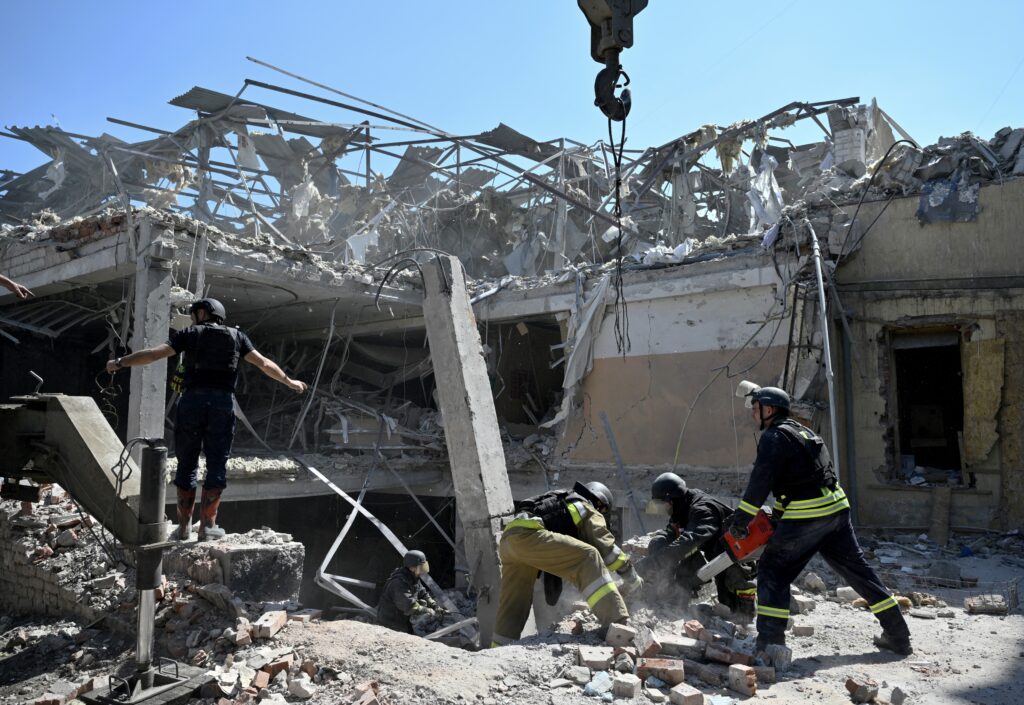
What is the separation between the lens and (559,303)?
34.5ft

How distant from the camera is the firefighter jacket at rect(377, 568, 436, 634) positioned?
21.4 feet

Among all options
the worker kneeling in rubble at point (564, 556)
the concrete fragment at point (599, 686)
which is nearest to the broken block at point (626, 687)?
the concrete fragment at point (599, 686)

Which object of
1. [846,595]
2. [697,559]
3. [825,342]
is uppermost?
[825,342]

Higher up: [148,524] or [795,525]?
[148,524]

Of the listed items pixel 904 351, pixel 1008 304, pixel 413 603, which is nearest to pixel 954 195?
pixel 1008 304

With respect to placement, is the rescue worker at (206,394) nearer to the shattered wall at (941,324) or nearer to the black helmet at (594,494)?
the black helmet at (594,494)

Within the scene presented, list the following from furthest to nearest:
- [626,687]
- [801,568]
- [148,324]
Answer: [148,324] < [801,568] < [626,687]

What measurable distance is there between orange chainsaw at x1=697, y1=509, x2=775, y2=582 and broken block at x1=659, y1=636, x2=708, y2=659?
2.02ft

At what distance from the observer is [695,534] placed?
16.9 feet

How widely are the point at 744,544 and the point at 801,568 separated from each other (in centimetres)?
34

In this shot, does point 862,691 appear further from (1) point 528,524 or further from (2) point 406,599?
(2) point 406,599

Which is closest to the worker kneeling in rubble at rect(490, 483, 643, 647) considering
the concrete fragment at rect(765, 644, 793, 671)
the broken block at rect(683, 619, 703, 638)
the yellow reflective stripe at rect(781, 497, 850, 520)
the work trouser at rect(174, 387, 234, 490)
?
the broken block at rect(683, 619, 703, 638)

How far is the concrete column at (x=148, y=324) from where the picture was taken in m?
7.56

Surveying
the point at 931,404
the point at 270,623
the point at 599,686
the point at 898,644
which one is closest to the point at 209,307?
the point at 270,623
